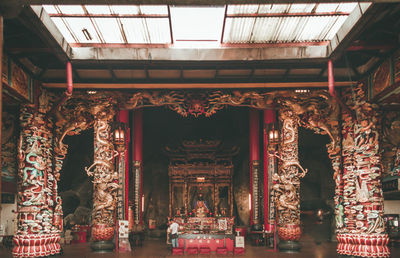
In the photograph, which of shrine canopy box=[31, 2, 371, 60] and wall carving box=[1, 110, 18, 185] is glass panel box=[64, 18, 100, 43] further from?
wall carving box=[1, 110, 18, 185]

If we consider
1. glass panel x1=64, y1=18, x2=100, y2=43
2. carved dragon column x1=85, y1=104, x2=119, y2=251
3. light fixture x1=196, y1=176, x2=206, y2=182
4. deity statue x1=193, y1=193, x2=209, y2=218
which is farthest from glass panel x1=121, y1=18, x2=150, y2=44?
light fixture x1=196, y1=176, x2=206, y2=182

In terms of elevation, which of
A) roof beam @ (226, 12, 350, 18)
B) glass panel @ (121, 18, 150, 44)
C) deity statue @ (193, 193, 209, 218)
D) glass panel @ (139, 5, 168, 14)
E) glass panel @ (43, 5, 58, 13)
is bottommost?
deity statue @ (193, 193, 209, 218)

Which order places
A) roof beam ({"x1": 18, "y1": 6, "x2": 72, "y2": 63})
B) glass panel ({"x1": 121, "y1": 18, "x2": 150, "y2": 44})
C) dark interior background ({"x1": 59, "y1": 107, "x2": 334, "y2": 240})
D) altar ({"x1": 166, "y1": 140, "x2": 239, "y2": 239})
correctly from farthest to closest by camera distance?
dark interior background ({"x1": 59, "y1": 107, "x2": 334, "y2": 240}) → altar ({"x1": 166, "y1": 140, "x2": 239, "y2": 239}) → glass panel ({"x1": 121, "y1": 18, "x2": 150, "y2": 44}) → roof beam ({"x1": 18, "y1": 6, "x2": 72, "y2": 63})

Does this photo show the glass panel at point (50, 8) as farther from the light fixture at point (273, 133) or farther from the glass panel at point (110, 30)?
the light fixture at point (273, 133)

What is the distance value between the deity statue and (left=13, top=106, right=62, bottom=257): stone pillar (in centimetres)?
780

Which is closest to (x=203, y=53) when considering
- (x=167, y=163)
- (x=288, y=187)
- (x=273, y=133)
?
(x=273, y=133)

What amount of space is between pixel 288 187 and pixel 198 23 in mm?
5865

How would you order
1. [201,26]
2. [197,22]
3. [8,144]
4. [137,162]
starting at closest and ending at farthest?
[197,22] < [201,26] < [8,144] < [137,162]

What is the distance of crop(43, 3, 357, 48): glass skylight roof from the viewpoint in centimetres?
795

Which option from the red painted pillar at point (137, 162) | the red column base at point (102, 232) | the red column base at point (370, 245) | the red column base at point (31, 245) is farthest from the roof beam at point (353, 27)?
the red painted pillar at point (137, 162)

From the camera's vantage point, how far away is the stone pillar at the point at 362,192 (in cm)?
938

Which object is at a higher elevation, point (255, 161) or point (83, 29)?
point (83, 29)

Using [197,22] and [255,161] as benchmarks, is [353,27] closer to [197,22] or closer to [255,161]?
[197,22]

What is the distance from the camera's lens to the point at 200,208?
701 inches
